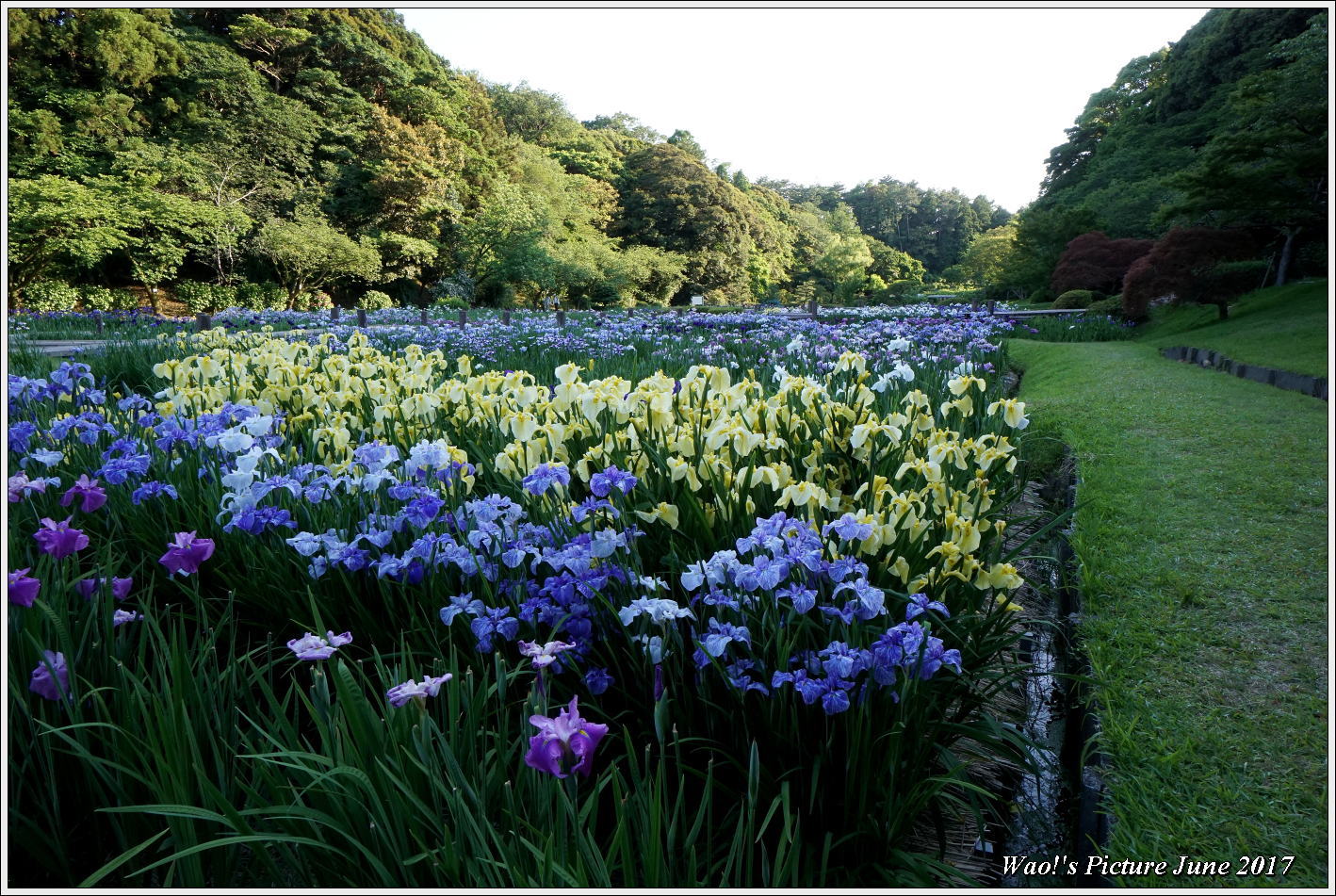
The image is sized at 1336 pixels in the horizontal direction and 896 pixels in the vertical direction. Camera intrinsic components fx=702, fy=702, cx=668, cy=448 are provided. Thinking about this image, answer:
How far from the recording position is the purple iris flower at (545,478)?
1.72m

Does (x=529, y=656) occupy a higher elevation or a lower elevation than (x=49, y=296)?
lower

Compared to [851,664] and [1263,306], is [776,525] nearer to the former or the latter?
[851,664]

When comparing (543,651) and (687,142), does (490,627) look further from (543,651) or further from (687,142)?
(687,142)

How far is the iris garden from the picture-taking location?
1.08 m

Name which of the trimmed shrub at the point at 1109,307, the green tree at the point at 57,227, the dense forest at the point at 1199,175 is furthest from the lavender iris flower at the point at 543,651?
the green tree at the point at 57,227

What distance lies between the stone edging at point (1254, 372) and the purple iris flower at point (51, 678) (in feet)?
21.2

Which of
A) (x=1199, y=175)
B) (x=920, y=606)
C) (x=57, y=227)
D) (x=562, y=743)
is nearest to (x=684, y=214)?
(x=57, y=227)

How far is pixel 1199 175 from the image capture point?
392 inches

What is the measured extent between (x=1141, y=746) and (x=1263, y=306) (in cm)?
1206

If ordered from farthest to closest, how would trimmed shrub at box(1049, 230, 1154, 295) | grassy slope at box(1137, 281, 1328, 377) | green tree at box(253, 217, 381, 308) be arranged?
green tree at box(253, 217, 381, 308)
trimmed shrub at box(1049, 230, 1154, 295)
grassy slope at box(1137, 281, 1328, 377)

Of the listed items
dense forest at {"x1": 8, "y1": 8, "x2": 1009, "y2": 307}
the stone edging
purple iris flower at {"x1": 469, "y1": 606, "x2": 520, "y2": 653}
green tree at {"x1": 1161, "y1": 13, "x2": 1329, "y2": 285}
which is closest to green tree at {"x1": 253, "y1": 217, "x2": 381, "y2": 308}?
dense forest at {"x1": 8, "y1": 8, "x2": 1009, "y2": 307}

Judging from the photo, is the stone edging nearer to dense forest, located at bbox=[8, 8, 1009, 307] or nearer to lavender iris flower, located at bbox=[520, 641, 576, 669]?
lavender iris flower, located at bbox=[520, 641, 576, 669]

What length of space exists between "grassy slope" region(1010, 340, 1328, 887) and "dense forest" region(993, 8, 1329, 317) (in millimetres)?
6240

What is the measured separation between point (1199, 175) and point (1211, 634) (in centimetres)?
1112
